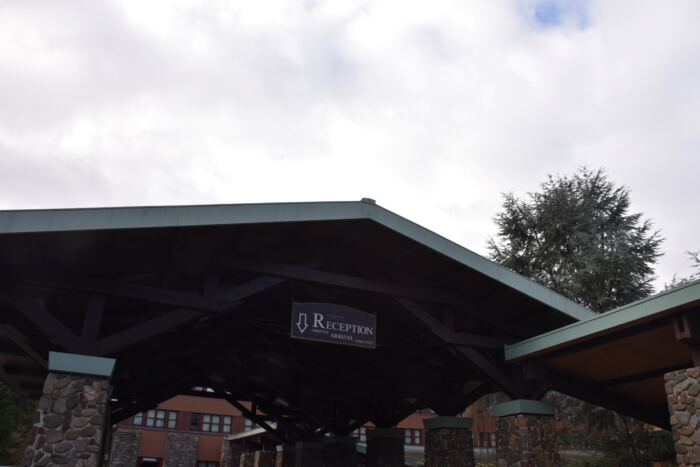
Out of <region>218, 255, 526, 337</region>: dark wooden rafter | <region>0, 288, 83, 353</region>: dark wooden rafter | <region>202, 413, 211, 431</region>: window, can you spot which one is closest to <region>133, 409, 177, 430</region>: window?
<region>202, 413, 211, 431</region>: window

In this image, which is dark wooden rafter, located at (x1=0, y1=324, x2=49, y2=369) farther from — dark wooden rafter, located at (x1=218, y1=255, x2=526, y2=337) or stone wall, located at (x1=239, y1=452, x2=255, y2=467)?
stone wall, located at (x1=239, y1=452, x2=255, y2=467)

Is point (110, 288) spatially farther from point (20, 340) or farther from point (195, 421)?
point (195, 421)

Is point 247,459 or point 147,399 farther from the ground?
point 147,399

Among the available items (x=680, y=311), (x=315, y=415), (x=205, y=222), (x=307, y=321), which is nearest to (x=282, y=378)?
(x=315, y=415)

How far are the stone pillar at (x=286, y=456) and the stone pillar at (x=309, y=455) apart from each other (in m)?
1.59

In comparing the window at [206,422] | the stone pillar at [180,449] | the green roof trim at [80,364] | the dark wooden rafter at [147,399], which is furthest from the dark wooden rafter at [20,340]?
the window at [206,422]

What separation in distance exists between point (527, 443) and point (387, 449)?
22.7ft

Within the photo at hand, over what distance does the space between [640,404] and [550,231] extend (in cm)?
1755

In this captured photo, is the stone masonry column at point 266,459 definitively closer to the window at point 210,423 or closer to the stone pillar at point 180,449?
the stone pillar at point 180,449

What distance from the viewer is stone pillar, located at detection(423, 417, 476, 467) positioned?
12.4 meters

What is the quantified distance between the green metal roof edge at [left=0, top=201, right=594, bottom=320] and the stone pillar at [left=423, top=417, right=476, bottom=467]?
3590 mm

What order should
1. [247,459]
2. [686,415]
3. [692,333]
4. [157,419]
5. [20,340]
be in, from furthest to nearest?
1. [157,419]
2. [247,459]
3. [20,340]
4. [692,333]
5. [686,415]

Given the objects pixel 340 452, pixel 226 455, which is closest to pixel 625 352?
pixel 340 452

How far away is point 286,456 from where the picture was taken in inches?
850
